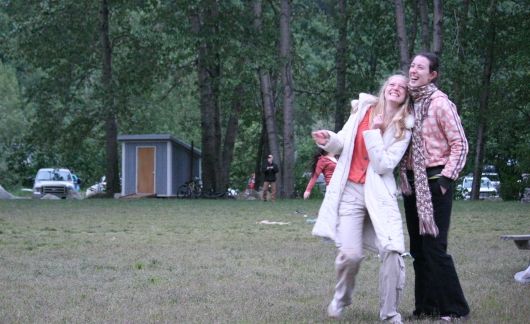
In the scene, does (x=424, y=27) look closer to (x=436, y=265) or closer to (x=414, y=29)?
(x=414, y=29)

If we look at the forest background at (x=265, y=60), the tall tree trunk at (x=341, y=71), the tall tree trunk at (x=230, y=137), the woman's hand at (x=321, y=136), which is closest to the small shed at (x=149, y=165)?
the tall tree trunk at (x=230, y=137)

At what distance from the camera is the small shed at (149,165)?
43250 millimetres

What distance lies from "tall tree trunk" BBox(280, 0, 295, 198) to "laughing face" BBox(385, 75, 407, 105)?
2922 cm

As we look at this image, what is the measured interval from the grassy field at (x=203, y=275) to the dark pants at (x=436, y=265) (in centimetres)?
24

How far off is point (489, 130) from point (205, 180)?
39.4 ft

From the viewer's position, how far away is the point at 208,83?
37.8 metres

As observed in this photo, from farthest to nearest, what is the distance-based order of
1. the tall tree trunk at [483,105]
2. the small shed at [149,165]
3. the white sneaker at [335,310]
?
the small shed at [149,165]
the tall tree trunk at [483,105]
the white sneaker at [335,310]

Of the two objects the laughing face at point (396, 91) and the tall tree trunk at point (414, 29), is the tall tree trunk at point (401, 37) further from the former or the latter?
the laughing face at point (396, 91)

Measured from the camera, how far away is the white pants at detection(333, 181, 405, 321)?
6.63 m

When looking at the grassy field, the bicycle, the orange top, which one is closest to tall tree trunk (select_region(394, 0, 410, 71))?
the bicycle

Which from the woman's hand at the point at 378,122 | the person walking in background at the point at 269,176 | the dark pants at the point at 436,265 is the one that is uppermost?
the person walking in background at the point at 269,176

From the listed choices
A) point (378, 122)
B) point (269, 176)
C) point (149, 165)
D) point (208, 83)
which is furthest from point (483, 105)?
point (378, 122)

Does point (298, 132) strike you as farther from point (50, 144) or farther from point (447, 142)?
point (447, 142)

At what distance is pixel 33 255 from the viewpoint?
12039 millimetres
